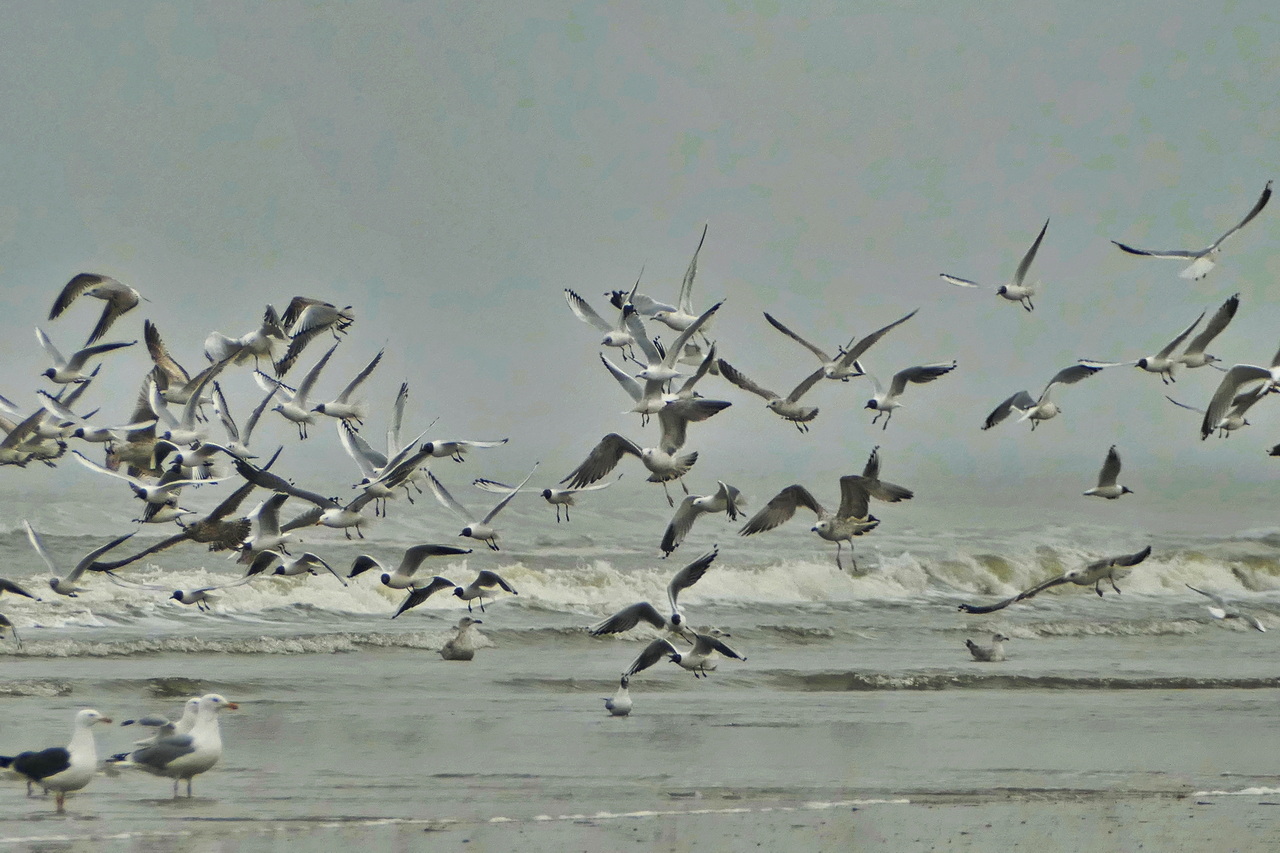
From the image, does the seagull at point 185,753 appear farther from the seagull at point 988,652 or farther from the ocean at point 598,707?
the seagull at point 988,652

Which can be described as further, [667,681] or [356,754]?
[667,681]

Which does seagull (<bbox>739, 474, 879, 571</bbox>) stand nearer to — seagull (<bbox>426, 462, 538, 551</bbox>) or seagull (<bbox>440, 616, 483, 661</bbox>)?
seagull (<bbox>426, 462, 538, 551</bbox>)

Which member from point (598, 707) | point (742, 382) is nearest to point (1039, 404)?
point (742, 382)

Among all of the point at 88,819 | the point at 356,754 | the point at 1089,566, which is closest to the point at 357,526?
the point at 356,754

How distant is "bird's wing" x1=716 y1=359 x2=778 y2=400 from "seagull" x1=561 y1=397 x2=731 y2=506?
0.95m

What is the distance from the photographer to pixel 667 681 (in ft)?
65.8

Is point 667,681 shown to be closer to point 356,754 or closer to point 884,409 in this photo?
point 884,409

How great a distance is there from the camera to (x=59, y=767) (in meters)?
10.9

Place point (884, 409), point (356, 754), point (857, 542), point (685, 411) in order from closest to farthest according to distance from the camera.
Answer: point (356, 754) < point (685, 411) < point (884, 409) < point (857, 542)

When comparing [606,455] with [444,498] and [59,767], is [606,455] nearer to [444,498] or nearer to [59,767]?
[444,498]

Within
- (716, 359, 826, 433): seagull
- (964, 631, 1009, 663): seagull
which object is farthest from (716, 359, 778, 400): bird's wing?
(964, 631, 1009, 663): seagull

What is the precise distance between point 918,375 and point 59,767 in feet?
34.3

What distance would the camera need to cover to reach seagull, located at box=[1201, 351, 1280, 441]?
54.8 feet

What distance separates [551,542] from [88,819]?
35.0 m
